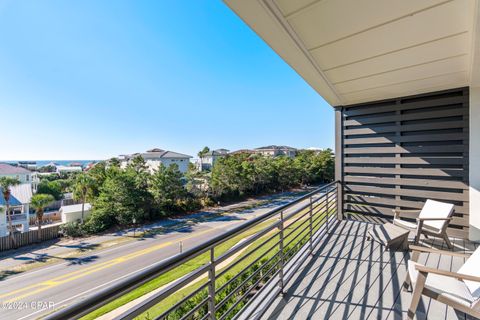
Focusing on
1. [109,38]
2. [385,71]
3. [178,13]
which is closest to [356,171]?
[385,71]

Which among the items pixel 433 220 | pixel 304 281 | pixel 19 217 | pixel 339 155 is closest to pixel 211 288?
pixel 304 281

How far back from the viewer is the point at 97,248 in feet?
39.2

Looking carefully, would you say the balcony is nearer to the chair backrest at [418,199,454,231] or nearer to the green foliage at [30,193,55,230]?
the chair backrest at [418,199,454,231]

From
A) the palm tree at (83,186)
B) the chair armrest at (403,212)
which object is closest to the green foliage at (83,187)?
the palm tree at (83,186)

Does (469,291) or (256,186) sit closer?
(469,291)

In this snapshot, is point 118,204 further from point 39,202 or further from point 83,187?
point 39,202

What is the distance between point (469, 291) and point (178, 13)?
32.0 feet

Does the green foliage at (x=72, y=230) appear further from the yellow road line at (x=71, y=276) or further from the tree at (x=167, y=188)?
the yellow road line at (x=71, y=276)

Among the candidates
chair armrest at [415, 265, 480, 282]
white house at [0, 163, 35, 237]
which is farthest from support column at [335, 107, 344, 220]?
white house at [0, 163, 35, 237]

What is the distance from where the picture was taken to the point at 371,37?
1.74 metres

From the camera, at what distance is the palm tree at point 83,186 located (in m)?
16.2

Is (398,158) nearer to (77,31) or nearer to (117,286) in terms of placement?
(117,286)

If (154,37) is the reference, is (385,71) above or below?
below

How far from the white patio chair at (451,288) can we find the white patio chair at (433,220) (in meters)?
1.17
